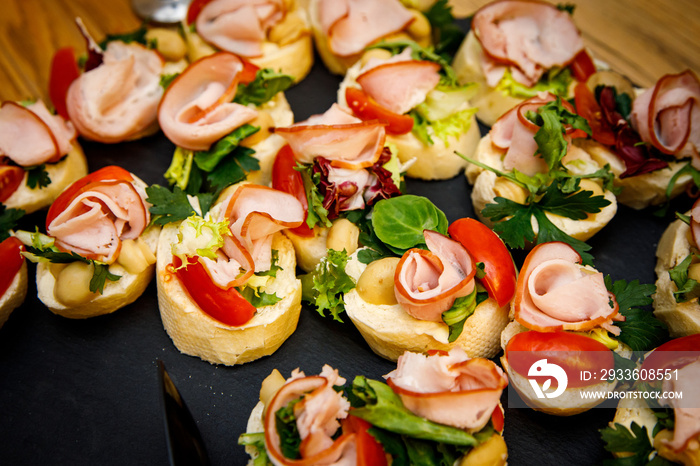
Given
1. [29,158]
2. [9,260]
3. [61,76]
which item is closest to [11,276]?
[9,260]

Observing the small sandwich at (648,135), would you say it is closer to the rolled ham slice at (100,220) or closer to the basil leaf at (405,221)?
the basil leaf at (405,221)

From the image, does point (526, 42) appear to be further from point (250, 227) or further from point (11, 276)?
point (11, 276)

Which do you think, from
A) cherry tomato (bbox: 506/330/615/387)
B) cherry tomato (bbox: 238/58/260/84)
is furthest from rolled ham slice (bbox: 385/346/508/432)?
cherry tomato (bbox: 238/58/260/84)

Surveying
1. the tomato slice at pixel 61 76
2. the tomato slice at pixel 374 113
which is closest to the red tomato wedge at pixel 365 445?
the tomato slice at pixel 374 113

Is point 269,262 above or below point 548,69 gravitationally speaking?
below

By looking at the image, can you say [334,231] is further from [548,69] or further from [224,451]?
[548,69]

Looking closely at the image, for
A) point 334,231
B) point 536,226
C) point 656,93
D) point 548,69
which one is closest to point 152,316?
point 334,231

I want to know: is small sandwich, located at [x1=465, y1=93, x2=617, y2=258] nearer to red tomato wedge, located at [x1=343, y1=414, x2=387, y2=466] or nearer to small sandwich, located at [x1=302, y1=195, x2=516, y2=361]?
small sandwich, located at [x1=302, y1=195, x2=516, y2=361]
